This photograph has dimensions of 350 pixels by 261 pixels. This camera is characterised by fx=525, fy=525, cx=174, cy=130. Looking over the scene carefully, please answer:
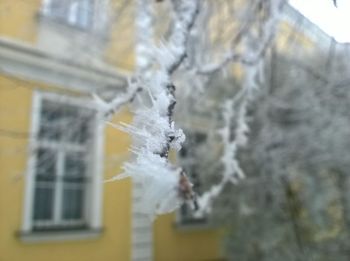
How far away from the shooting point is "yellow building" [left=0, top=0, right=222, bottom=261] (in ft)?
21.0

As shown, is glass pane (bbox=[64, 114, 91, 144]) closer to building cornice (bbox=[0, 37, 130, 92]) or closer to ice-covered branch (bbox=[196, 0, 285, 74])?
building cornice (bbox=[0, 37, 130, 92])

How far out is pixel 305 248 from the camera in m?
5.89

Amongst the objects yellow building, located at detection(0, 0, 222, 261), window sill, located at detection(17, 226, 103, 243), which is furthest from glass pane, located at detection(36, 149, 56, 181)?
window sill, located at detection(17, 226, 103, 243)

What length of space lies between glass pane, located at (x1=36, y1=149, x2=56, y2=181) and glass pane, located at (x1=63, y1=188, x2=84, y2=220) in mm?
410

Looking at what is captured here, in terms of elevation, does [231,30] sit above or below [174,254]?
above

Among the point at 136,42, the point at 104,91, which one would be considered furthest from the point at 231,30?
the point at 104,91

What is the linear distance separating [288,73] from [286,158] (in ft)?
3.73

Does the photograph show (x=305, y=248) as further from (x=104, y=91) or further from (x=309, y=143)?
(x=104, y=91)

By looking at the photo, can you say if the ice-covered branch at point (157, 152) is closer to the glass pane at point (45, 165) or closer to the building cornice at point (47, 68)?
the glass pane at point (45, 165)

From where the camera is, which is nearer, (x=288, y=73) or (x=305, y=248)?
(x=305, y=248)

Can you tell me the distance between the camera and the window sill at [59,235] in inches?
263

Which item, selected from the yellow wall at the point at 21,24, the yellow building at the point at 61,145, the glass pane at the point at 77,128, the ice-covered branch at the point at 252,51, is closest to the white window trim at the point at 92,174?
the yellow building at the point at 61,145

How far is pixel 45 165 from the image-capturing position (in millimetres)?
6621

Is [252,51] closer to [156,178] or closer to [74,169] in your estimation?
[156,178]
